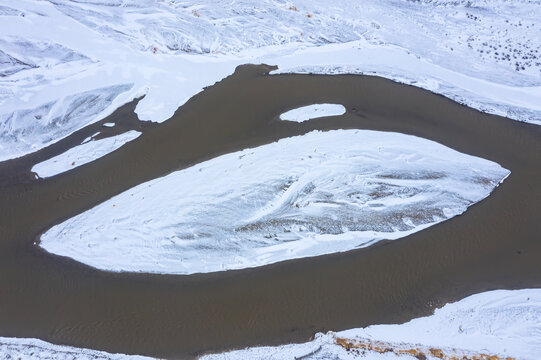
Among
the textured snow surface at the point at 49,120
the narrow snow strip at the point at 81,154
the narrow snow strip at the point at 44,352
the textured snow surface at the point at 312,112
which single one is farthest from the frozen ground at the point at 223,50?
the narrow snow strip at the point at 44,352

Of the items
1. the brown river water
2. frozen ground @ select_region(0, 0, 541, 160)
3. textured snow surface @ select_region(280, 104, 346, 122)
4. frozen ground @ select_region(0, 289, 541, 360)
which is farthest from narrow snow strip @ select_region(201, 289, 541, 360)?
frozen ground @ select_region(0, 0, 541, 160)

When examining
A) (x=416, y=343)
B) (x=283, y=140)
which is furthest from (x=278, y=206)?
(x=416, y=343)

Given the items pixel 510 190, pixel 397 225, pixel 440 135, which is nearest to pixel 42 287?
pixel 397 225

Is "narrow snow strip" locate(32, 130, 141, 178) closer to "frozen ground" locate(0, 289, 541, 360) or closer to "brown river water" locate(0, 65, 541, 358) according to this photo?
"brown river water" locate(0, 65, 541, 358)

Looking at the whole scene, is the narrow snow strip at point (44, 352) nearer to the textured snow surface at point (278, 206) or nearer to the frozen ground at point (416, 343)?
the frozen ground at point (416, 343)

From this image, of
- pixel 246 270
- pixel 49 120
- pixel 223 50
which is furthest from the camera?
pixel 223 50

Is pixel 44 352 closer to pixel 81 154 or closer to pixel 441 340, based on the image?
pixel 81 154
